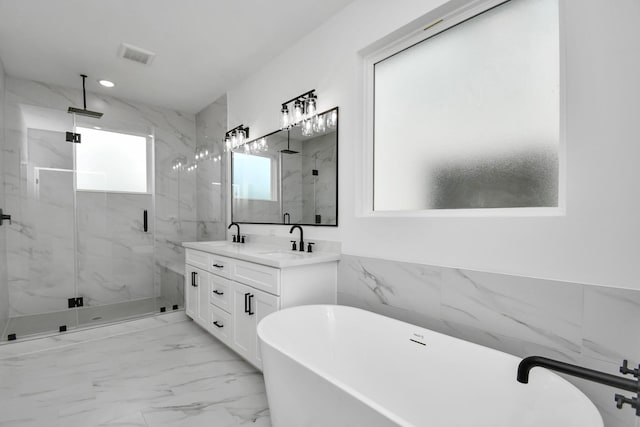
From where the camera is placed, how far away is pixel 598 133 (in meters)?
1.18

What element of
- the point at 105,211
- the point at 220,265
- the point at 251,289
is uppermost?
the point at 105,211

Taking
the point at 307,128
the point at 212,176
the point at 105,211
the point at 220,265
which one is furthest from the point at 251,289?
the point at 105,211

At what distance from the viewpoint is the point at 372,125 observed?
2.12 metres

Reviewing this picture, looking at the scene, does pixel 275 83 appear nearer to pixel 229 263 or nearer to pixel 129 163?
pixel 229 263

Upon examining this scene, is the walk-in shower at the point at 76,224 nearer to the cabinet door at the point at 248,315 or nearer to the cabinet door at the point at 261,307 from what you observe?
the cabinet door at the point at 248,315

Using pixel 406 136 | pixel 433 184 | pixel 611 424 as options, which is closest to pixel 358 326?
pixel 433 184

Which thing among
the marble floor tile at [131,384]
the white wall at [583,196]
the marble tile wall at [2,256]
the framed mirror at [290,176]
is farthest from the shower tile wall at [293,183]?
the marble tile wall at [2,256]

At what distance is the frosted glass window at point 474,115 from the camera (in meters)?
1.40

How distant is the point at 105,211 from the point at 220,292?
1.99m

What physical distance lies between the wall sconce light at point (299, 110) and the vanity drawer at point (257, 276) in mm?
1238

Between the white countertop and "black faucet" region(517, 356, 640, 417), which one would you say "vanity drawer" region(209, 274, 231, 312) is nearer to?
the white countertop

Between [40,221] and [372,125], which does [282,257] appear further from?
[40,221]

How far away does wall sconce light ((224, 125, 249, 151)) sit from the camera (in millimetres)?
3258

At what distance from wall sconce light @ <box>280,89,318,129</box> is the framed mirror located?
5 cm
